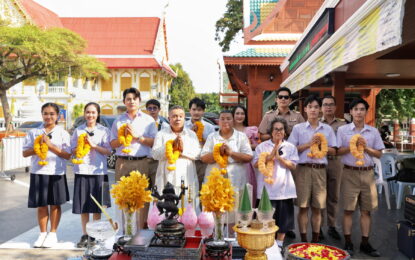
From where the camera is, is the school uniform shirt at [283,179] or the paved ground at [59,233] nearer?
the school uniform shirt at [283,179]

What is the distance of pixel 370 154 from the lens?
4312 mm

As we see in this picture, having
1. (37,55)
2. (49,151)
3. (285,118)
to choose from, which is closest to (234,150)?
(285,118)

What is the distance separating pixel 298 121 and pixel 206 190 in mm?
2751

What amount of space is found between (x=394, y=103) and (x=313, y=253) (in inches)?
859

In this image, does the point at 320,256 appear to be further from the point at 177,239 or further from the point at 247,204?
the point at 177,239

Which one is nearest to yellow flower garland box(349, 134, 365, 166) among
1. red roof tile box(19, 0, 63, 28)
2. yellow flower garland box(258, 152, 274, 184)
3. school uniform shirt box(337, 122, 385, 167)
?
school uniform shirt box(337, 122, 385, 167)

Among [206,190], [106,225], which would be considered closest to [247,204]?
[206,190]

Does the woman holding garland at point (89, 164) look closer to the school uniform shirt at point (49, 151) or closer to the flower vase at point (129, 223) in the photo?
the school uniform shirt at point (49, 151)

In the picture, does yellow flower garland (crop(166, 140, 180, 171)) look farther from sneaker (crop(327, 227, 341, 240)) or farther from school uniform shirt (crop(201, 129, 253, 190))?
sneaker (crop(327, 227, 341, 240))

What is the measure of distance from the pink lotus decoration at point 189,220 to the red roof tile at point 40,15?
94.5 ft

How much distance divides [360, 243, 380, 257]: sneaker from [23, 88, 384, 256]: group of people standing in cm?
1

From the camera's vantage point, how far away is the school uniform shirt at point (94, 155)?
4.58 m

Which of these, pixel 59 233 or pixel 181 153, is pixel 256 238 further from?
pixel 59 233

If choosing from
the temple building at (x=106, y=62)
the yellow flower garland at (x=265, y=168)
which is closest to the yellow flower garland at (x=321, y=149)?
the yellow flower garland at (x=265, y=168)
